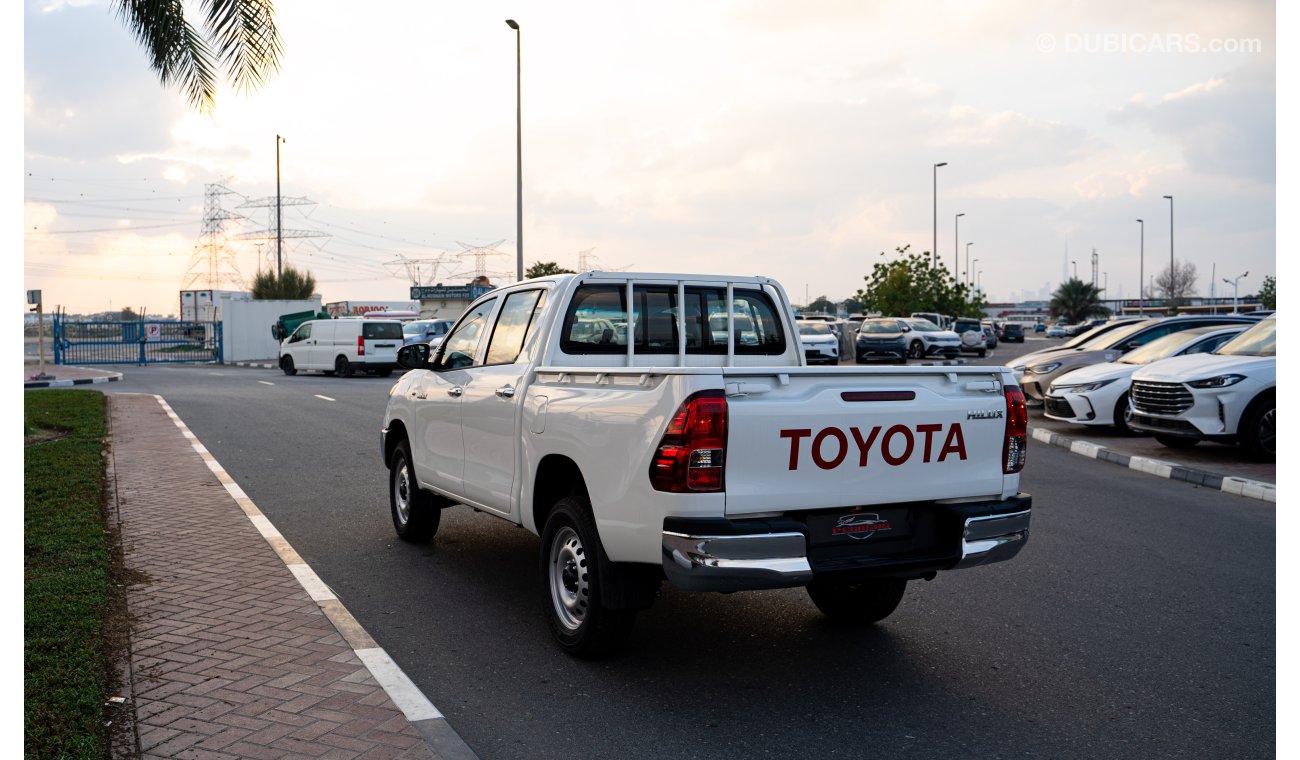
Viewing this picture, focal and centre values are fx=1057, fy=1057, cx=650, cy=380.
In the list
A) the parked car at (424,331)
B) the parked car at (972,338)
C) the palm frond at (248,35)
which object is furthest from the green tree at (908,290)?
the palm frond at (248,35)

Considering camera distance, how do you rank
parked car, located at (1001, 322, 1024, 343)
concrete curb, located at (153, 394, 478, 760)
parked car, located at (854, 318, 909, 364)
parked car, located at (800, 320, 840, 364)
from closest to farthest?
concrete curb, located at (153, 394, 478, 760) < parked car, located at (800, 320, 840, 364) < parked car, located at (854, 318, 909, 364) < parked car, located at (1001, 322, 1024, 343)

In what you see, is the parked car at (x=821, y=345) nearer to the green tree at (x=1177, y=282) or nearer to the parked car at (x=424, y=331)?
the parked car at (x=424, y=331)

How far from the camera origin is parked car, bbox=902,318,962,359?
40344 mm

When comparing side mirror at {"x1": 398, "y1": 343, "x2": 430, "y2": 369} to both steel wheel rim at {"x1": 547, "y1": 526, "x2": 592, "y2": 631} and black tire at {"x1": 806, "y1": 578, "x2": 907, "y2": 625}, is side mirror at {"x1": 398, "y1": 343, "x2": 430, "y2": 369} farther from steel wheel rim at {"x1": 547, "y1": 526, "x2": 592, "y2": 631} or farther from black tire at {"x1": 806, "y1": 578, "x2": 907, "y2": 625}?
black tire at {"x1": 806, "y1": 578, "x2": 907, "y2": 625}

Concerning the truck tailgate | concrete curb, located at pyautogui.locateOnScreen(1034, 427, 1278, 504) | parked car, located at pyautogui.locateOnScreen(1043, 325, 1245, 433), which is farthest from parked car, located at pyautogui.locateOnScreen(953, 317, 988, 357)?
the truck tailgate

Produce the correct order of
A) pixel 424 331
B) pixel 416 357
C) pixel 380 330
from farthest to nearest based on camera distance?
pixel 424 331
pixel 380 330
pixel 416 357

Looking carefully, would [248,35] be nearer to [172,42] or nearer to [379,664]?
[172,42]

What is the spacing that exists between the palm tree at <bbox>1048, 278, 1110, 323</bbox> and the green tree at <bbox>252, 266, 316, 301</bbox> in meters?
67.5

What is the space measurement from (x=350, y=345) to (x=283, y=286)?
3304 centimetres

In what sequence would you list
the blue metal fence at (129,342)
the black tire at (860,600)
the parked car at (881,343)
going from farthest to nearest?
the blue metal fence at (129,342)
the parked car at (881,343)
the black tire at (860,600)

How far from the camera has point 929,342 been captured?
40.4m

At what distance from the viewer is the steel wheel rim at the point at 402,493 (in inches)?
317

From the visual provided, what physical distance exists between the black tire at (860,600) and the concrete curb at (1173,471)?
5930 mm

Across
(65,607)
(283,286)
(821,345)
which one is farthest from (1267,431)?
(283,286)
